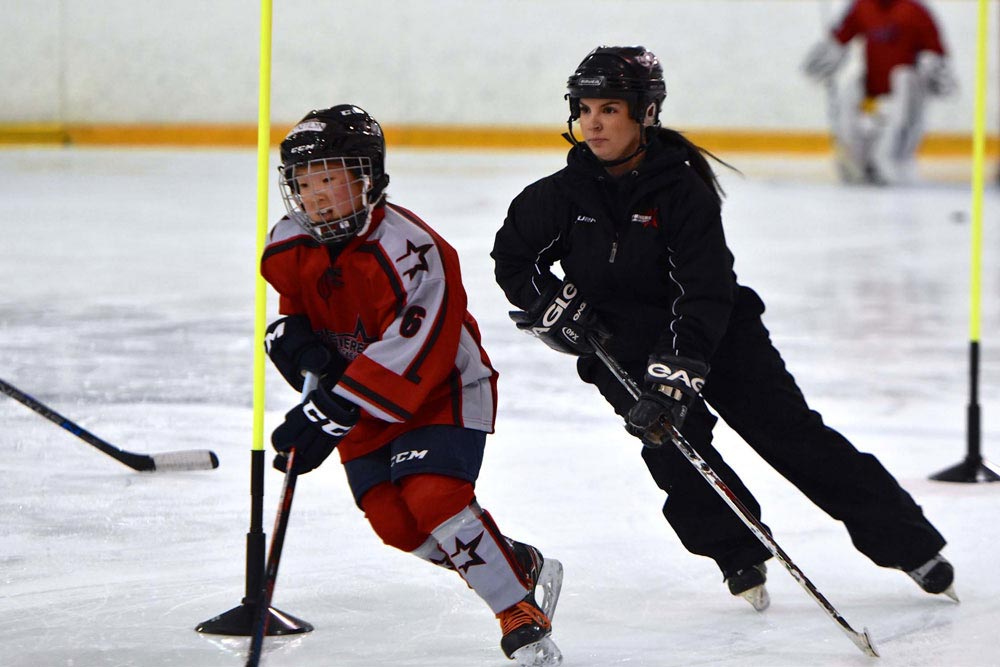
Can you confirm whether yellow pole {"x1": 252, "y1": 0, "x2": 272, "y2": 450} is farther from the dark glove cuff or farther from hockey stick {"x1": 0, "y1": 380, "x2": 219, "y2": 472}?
the dark glove cuff

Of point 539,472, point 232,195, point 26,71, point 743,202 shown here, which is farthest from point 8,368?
point 26,71

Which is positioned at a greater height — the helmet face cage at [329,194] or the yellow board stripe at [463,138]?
the helmet face cage at [329,194]

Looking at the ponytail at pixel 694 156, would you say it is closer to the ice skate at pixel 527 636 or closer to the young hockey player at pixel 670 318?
the young hockey player at pixel 670 318

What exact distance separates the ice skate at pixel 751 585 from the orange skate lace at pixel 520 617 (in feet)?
1.49

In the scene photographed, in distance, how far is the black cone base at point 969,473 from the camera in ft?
11.0

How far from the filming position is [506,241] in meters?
2.49

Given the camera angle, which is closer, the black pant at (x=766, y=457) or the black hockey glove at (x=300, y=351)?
the black hockey glove at (x=300, y=351)

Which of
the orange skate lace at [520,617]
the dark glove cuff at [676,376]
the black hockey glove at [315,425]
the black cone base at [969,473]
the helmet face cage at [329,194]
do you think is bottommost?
the black cone base at [969,473]

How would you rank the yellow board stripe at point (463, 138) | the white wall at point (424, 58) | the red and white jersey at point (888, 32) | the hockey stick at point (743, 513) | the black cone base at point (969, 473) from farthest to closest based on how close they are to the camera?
the yellow board stripe at point (463, 138) → the white wall at point (424, 58) → the red and white jersey at point (888, 32) → the black cone base at point (969, 473) → the hockey stick at point (743, 513)

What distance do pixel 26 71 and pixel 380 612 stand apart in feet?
36.7

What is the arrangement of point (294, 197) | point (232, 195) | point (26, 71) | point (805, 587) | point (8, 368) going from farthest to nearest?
point (26, 71)
point (232, 195)
point (8, 368)
point (805, 587)
point (294, 197)

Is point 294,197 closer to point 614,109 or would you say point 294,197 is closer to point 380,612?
point 614,109

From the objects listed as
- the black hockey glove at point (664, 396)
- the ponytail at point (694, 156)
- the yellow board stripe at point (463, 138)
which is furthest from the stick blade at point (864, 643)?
the yellow board stripe at point (463, 138)

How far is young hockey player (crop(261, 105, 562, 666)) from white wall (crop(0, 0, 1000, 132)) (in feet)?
36.9
